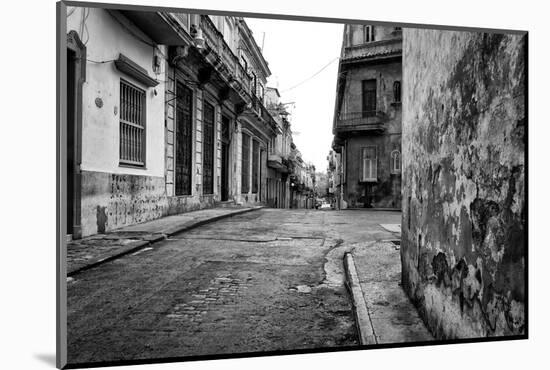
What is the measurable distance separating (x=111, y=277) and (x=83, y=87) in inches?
76.2

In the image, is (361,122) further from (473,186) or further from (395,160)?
(473,186)

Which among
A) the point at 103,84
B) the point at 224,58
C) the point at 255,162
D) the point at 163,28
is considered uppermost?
the point at 224,58

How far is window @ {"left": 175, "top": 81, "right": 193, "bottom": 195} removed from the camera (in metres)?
7.80

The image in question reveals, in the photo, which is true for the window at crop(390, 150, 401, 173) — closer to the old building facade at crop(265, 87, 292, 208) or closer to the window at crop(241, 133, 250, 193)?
the old building facade at crop(265, 87, 292, 208)

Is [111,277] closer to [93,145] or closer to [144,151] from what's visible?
[93,145]

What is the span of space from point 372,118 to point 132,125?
3.12m

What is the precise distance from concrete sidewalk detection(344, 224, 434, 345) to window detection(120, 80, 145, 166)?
307cm

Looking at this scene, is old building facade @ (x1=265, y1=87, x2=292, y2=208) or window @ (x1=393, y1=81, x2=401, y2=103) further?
old building facade @ (x1=265, y1=87, x2=292, y2=208)

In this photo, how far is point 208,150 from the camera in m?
9.69

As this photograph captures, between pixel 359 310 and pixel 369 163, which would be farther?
pixel 369 163

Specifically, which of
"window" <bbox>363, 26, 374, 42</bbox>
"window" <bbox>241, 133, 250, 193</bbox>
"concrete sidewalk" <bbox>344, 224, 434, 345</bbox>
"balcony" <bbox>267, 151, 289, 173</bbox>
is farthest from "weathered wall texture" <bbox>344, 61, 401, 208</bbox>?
"balcony" <bbox>267, 151, 289, 173</bbox>

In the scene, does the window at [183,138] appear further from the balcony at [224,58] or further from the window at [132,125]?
the window at [132,125]

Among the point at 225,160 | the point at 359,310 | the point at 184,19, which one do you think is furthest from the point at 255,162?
the point at 359,310

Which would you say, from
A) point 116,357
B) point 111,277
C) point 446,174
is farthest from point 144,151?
point 446,174
